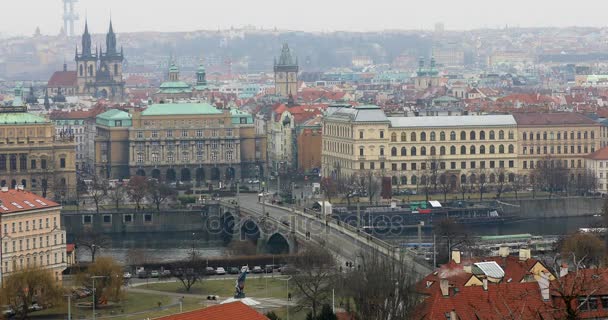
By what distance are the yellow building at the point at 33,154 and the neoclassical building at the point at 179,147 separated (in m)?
9.19

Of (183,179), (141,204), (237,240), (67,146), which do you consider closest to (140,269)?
(237,240)

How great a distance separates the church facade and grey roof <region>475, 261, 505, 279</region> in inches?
4953

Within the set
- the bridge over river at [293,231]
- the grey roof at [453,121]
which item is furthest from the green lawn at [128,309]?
the grey roof at [453,121]

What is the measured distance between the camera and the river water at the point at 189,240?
72562 mm

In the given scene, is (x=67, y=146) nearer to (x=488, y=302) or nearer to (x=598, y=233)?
(x=598, y=233)

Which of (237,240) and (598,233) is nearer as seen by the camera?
(598,233)

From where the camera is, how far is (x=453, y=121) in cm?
9944

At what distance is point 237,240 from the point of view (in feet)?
254

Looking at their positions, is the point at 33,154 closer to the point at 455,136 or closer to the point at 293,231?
the point at 455,136

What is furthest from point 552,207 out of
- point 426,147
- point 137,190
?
point 137,190

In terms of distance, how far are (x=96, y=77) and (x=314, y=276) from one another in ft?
399

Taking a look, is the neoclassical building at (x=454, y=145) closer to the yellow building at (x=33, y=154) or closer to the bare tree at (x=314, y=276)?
the yellow building at (x=33, y=154)

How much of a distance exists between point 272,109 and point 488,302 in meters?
88.3

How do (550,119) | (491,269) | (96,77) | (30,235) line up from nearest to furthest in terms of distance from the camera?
(491,269), (30,235), (550,119), (96,77)
